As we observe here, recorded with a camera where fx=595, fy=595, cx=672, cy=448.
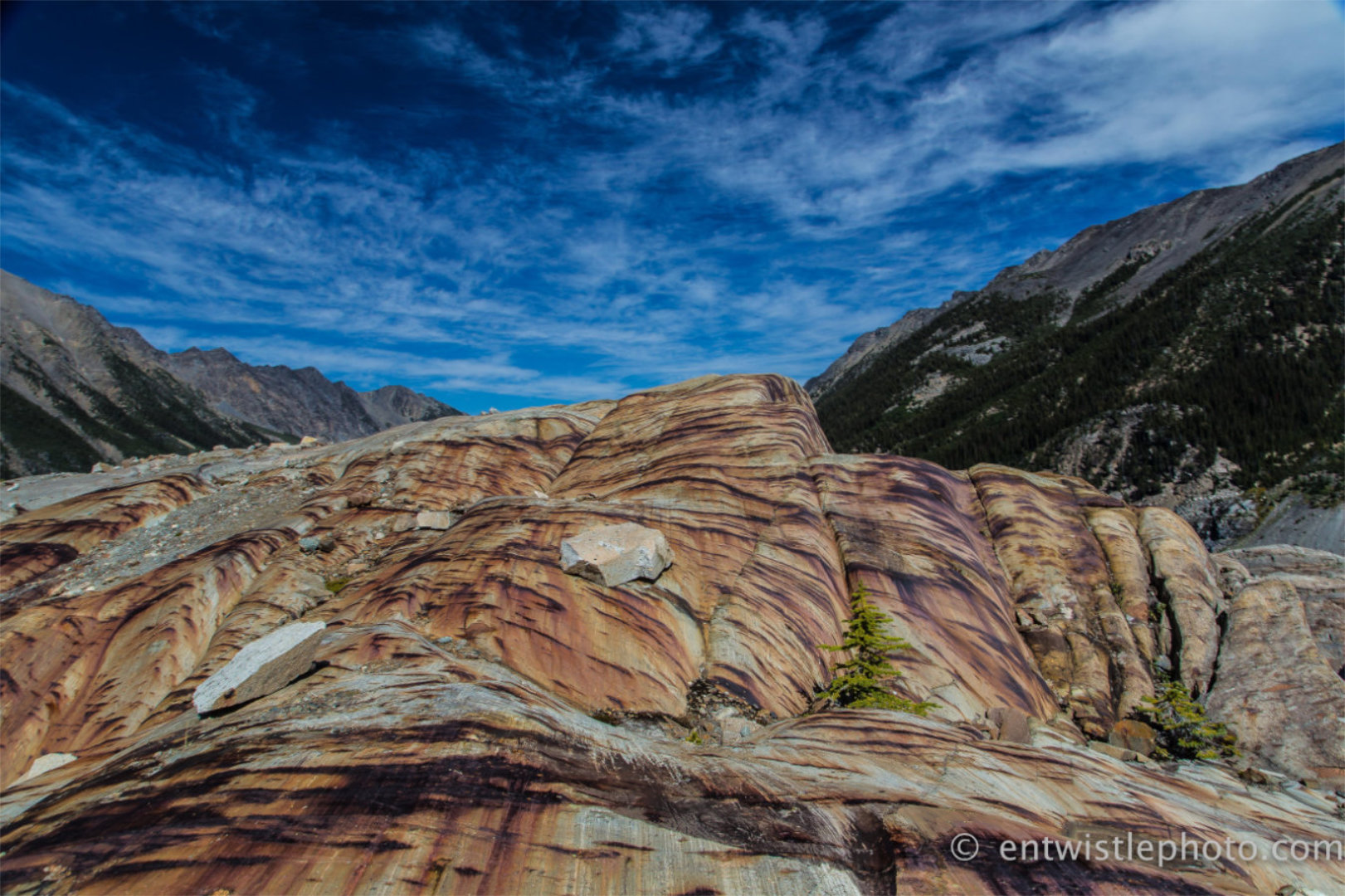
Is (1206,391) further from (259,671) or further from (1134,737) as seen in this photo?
(259,671)

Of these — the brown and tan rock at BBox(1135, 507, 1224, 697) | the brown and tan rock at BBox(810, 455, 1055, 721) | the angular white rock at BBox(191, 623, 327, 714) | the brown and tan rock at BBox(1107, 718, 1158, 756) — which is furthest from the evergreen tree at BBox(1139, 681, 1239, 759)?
the angular white rock at BBox(191, 623, 327, 714)

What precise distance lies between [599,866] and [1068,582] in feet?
76.3

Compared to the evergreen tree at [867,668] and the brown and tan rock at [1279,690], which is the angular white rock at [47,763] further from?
the brown and tan rock at [1279,690]

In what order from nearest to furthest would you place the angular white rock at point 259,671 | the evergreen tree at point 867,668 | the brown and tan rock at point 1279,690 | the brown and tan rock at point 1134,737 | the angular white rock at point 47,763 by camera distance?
the angular white rock at point 259,671, the angular white rock at point 47,763, the evergreen tree at point 867,668, the brown and tan rock at point 1279,690, the brown and tan rock at point 1134,737

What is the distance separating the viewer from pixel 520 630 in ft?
46.5

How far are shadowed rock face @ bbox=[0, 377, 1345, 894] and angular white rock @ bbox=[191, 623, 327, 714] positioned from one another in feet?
1.22

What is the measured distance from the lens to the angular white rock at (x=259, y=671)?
1034 cm

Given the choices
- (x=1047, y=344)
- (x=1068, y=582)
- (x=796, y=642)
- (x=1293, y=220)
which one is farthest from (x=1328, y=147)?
(x=796, y=642)

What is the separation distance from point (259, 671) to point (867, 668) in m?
13.5

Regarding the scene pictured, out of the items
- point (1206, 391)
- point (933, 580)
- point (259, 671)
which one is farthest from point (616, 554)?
point (1206, 391)

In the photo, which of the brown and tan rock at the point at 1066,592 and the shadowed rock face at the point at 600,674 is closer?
the shadowed rock face at the point at 600,674

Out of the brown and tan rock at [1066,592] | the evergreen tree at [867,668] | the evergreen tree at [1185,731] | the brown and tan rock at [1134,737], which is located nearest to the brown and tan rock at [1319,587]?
the evergreen tree at [1185,731]

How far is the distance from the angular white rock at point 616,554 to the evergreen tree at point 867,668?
522cm

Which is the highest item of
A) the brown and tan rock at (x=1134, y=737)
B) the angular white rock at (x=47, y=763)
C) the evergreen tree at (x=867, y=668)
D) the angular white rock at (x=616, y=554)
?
the angular white rock at (x=616, y=554)
